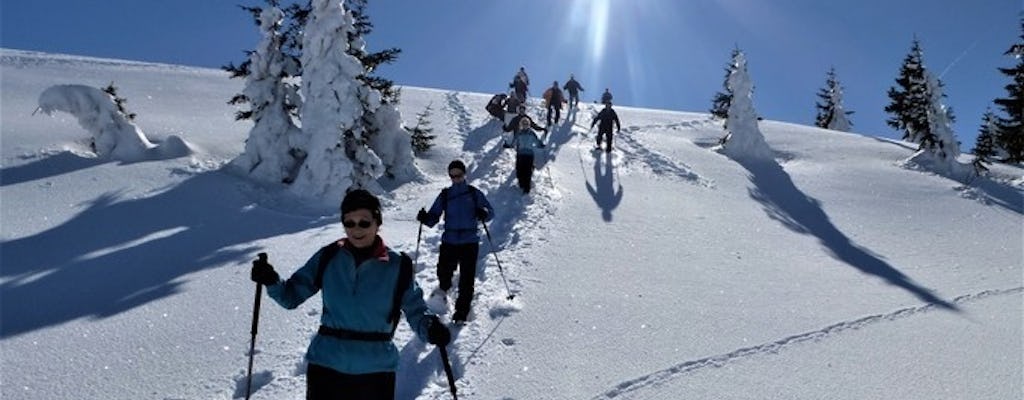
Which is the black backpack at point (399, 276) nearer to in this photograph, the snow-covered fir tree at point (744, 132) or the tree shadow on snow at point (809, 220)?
the tree shadow on snow at point (809, 220)

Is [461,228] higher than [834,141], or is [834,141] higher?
[834,141]

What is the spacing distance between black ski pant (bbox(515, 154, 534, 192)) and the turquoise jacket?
1141 centimetres

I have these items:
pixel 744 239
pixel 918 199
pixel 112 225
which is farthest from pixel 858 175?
pixel 112 225

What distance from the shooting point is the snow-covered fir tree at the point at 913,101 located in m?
27.4

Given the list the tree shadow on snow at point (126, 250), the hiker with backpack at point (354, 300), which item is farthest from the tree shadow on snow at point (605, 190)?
the hiker with backpack at point (354, 300)

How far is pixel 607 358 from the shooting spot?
22.6ft

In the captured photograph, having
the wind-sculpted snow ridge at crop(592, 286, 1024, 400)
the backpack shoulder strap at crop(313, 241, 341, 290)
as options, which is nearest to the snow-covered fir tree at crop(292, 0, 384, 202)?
the wind-sculpted snow ridge at crop(592, 286, 1024, 400)

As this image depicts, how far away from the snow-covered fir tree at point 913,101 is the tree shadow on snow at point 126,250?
82.7ft

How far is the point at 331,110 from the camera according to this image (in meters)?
17.2

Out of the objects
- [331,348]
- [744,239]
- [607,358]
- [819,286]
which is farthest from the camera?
[744,239]

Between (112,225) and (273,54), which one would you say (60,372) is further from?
(273,54)

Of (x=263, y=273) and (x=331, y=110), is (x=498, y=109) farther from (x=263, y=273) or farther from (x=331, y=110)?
(x=263, y=273)

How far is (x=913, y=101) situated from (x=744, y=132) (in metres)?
14.2

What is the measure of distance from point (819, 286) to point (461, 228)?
6164 millimetres
